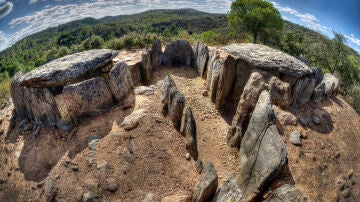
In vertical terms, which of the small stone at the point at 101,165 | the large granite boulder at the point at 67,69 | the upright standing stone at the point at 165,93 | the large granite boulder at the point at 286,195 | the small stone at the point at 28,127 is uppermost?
the large granite boulder at the point at 67,69

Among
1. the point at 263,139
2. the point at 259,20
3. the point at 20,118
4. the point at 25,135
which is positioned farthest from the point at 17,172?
the point at 259,20

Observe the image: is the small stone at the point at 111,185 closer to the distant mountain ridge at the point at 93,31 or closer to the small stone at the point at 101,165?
the small stone at the point at 101,165

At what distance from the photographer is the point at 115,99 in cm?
1219

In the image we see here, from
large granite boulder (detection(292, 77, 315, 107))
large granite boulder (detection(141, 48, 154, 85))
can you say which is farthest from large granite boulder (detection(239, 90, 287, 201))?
large granite boulder (detection(141, 48, 154, 85))

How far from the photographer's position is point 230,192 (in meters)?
7.61

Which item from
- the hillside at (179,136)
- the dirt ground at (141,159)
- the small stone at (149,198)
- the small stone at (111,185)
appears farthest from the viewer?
the dirt ground at (141,159)

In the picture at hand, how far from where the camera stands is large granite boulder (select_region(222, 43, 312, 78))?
11.5 metres

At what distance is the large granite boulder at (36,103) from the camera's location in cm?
1091

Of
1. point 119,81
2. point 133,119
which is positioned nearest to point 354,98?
point 133,119

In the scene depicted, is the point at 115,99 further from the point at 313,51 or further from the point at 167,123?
the point at 313,51

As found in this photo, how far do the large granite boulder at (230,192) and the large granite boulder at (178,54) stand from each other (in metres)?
10.4

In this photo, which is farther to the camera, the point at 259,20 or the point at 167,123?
the point at 259,20

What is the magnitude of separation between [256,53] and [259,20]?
14.0 m

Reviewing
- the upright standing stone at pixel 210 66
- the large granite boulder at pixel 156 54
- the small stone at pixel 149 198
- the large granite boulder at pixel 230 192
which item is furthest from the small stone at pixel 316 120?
the large granite boulder at pixel 156 54
